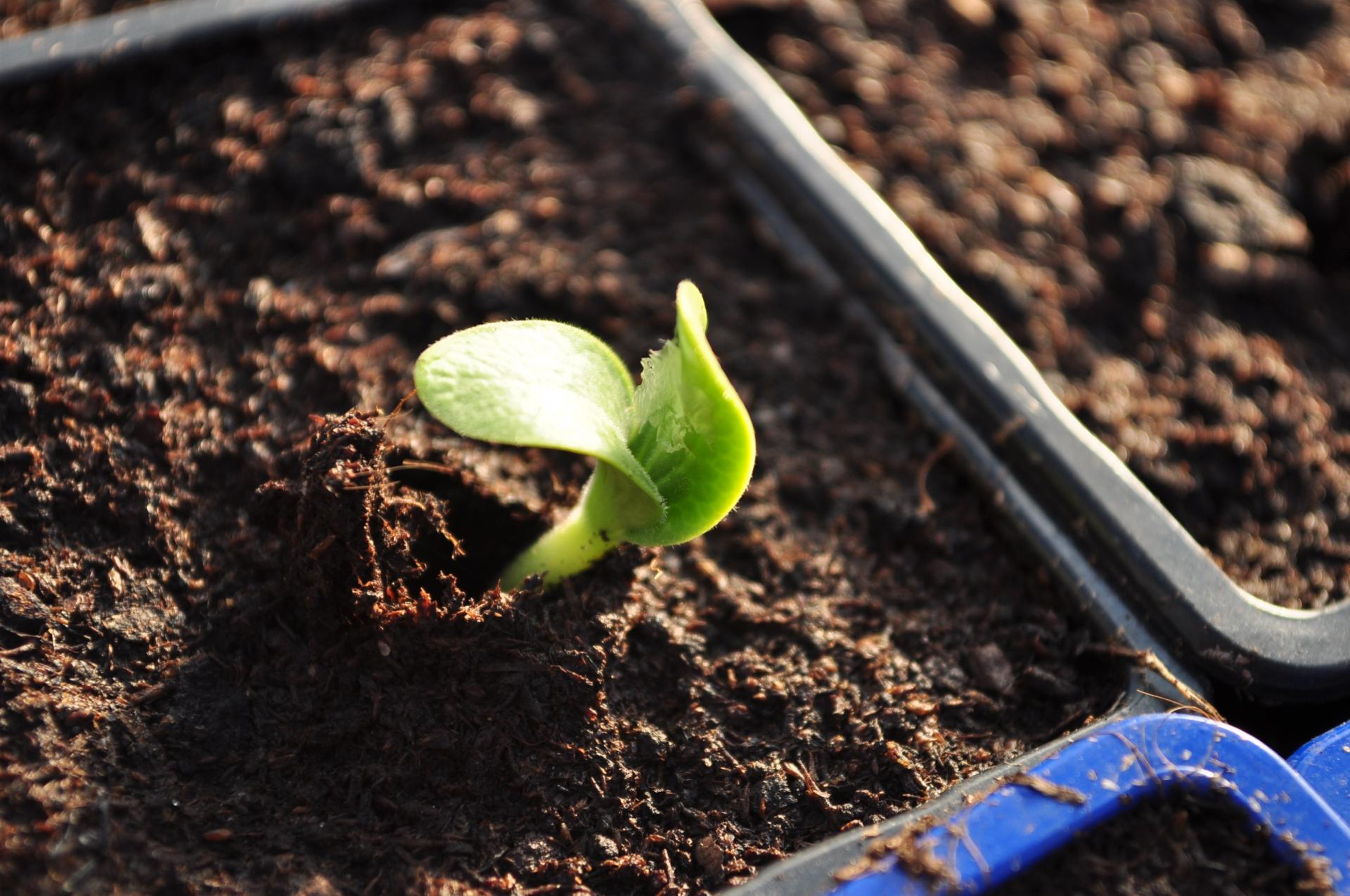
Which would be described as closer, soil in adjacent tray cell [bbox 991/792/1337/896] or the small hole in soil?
soil in adjacent tray cell [bbox 991/792/1337/896]

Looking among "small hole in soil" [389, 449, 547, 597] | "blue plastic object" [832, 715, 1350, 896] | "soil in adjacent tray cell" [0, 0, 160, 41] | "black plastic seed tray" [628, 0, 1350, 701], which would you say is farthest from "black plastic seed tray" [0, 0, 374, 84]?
"blue plastic object" [832, 715, 1350, 896]

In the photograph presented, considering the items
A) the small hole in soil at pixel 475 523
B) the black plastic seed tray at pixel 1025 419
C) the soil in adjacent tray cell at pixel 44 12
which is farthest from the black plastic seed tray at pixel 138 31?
the small hole in soil at pixel 475 523

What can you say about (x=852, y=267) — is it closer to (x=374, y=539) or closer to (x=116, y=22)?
(x=374, y=539)

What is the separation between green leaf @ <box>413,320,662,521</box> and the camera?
2.39 ft

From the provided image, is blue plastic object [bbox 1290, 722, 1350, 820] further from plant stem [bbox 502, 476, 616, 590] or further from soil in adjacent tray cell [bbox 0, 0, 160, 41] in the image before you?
soil in adjacent tray cell [bbox 0, 0, 160, 41]

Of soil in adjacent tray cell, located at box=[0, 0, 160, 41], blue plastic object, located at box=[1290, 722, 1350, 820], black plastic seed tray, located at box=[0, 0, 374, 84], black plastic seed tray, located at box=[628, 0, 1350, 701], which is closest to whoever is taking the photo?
blue plastic object, located at box=[1290, 722, 1350, 820]

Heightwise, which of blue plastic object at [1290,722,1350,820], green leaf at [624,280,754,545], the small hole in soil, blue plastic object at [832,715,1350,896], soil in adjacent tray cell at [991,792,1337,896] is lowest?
blue plastic object at [1290,722,1350,820]

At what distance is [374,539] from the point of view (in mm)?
849

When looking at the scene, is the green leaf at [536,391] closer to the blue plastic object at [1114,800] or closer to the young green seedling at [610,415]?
the young green seedling at [610,415]

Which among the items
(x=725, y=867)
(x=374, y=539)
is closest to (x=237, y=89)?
(x=374, y=539)

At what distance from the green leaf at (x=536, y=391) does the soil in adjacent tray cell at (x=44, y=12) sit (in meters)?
0.95

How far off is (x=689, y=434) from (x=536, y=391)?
12 centimetres

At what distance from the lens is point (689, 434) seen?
31.2 inches

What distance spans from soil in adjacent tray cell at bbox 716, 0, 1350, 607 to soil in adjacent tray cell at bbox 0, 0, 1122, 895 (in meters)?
0.28
